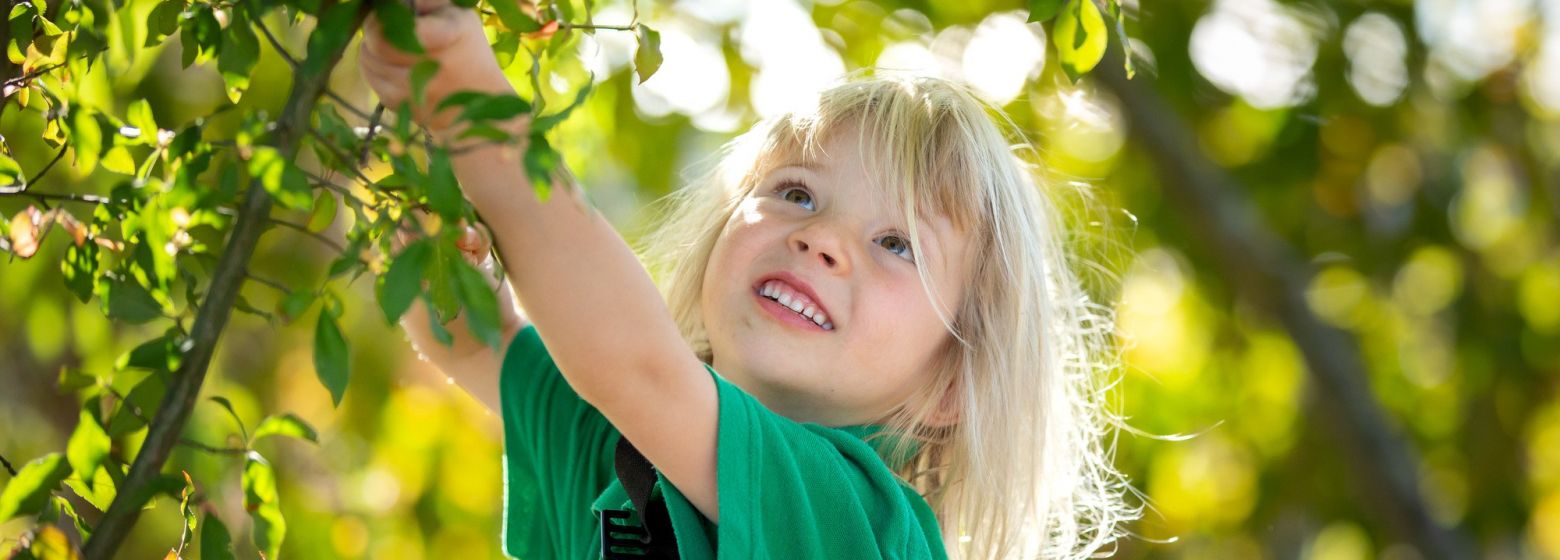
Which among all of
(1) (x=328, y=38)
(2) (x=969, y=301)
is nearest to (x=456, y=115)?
(1) (x=328, y=38)

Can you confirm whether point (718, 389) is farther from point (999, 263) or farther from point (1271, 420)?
point (1271, 420)

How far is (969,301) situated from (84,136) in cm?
74

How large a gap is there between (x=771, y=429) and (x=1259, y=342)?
10.9ft

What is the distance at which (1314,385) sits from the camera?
3.29 meters

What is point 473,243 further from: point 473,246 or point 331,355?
point 331,355

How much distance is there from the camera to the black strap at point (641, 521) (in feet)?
3.60

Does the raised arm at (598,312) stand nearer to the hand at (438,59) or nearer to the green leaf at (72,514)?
the hand at (438,59)

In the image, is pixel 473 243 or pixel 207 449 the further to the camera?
pixel 473 243

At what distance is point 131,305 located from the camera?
0.78 metres

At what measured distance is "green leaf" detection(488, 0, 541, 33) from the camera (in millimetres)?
859

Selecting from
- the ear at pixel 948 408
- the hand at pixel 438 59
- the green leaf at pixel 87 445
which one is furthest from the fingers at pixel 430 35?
the ear at pixel 948 408

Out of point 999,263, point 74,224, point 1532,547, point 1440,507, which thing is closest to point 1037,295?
point 999,263

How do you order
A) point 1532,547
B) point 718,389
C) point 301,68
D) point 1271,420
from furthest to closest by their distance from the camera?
point 1532,547
point 1271,420
point 718,389
point 301,68

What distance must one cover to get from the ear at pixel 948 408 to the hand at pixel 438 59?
0.62 metres
